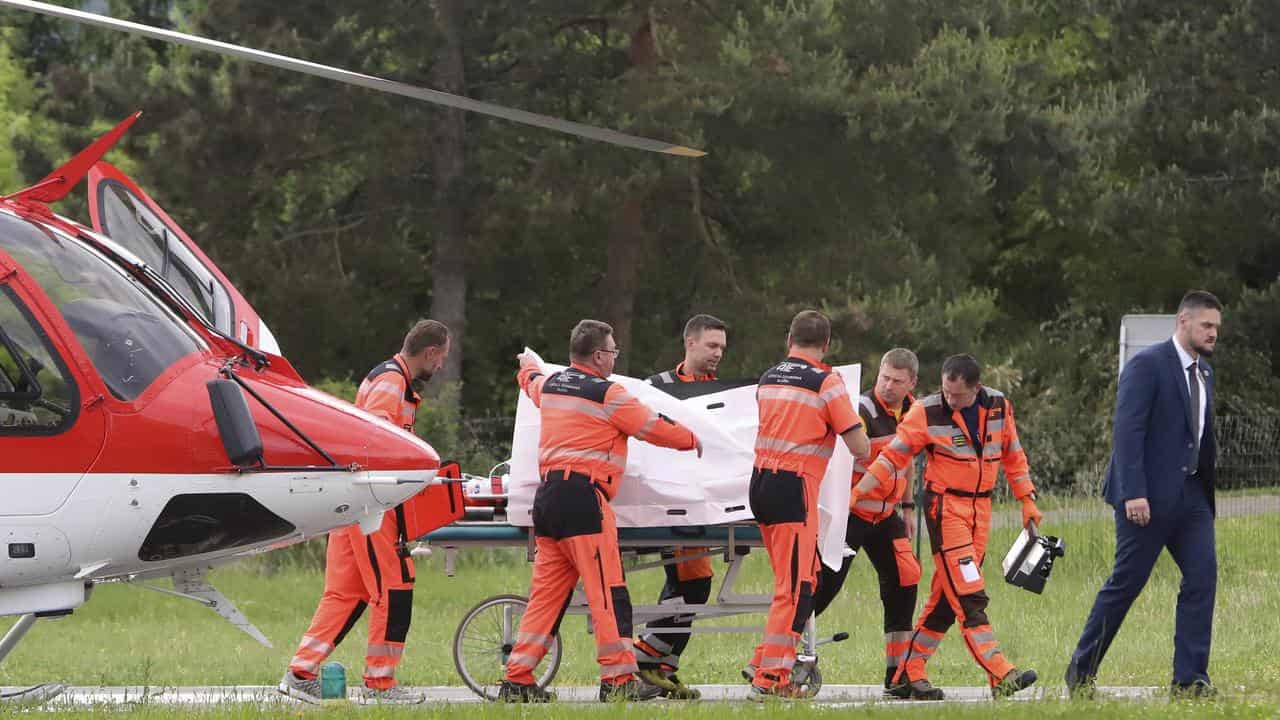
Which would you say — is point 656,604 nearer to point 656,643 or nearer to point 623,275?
point 656,643

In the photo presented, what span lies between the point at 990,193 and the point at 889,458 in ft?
64.2

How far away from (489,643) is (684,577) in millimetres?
1286

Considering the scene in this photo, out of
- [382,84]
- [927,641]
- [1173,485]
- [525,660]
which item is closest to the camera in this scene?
[382,84]

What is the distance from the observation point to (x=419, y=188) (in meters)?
29.7

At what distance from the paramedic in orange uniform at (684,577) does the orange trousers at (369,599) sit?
60.2 inches

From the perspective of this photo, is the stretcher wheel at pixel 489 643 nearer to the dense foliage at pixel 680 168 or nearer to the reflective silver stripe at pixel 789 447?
the reflective silver stripe at pixel 789 447

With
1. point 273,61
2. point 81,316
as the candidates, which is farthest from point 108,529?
point 273,61

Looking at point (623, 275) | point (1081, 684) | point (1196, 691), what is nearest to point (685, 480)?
point (1081, 684)

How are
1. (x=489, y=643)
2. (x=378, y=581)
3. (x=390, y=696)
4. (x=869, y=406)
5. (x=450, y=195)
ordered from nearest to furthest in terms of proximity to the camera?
(x=378, y=581) < (x=390, y=696) < (x=869, y=406) < (x=489, y=643) < (x=450, y=195)

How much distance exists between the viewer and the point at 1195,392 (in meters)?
9.28

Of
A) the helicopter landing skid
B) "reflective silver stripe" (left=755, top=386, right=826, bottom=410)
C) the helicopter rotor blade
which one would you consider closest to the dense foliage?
the helicopter landing skid

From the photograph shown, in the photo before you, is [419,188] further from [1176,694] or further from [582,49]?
[1176,694]

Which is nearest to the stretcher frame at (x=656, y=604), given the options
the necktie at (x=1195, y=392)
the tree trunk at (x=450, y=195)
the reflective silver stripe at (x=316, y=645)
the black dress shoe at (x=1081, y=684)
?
the reflective silver stripe at (x=316, y=645)

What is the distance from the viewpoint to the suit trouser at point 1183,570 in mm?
9117
